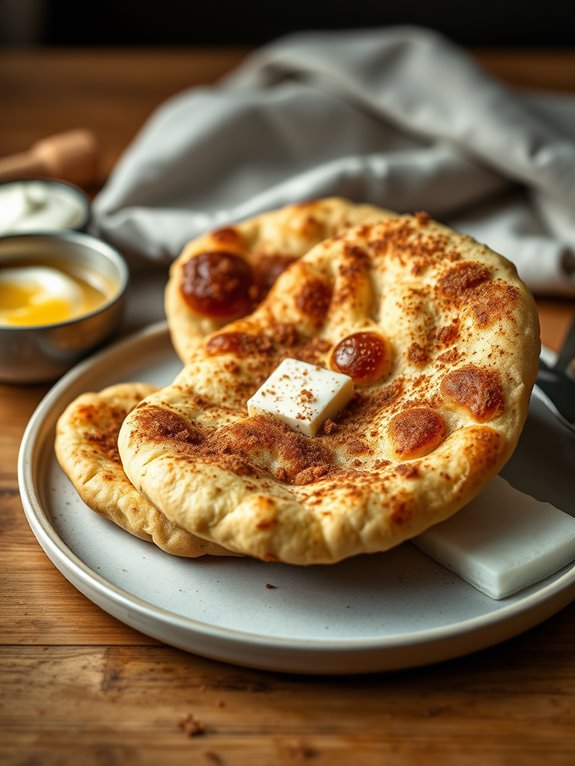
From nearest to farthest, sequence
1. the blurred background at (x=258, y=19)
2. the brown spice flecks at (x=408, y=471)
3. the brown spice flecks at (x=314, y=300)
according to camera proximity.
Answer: the brown spice flecks at (x=408, y=471) → the brown spice flecks at (x=314, y=300) → the blurred background at (x=258, y=19)

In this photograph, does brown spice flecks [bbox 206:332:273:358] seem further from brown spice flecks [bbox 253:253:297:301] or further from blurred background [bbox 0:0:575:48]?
blurred background [bbox 0:0:575:48]

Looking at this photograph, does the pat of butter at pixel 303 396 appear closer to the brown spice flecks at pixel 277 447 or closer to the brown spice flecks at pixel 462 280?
the brown spice flecks at pixel 277 447

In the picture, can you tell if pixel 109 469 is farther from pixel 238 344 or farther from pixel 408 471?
pixel 408 471

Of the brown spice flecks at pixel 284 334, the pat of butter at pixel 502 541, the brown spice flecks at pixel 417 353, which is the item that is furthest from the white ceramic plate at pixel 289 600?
the brown spice flecks at pixel 284 334

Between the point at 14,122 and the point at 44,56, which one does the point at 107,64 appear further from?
the point at 14,122

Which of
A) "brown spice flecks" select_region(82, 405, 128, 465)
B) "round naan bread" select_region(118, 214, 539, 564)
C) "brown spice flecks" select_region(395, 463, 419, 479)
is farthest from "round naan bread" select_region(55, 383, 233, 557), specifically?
"brown spice flecks" select_region(395, 463, 419, 479)

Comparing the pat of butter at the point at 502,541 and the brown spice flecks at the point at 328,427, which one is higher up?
the brown spice flecks at the point at 328,427
